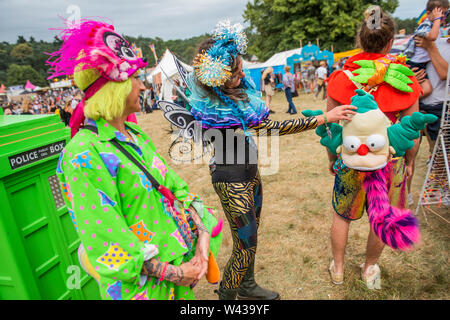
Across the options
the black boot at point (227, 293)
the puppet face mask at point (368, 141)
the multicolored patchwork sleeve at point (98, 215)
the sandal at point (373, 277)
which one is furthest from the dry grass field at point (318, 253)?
the multicolored patchwork sleeve at point (98, 215)

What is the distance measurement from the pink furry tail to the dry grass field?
103 cm

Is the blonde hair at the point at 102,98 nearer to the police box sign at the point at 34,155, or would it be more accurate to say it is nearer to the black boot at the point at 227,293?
the police box sign at the point at 34,155

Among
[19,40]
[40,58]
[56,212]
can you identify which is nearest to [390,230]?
[56,212]

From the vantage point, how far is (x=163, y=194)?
136 centimetres

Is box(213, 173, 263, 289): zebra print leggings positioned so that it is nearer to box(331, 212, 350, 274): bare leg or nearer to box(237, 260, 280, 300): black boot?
box(237, 260, 280, 300): black boot

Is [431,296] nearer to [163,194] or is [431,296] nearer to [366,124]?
[366,124]

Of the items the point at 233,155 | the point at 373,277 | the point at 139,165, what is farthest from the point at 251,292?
the point at 139,165

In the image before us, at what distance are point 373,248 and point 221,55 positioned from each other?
77.8 inches

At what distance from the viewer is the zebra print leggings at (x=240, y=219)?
194cm

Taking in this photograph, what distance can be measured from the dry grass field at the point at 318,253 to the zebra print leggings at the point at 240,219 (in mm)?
673

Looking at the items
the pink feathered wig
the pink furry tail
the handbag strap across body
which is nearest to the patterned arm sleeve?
the pink furry tail

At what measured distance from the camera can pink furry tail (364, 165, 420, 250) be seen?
1558 mm

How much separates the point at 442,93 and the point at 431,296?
6.44ft

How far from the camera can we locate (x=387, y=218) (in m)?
1.68
